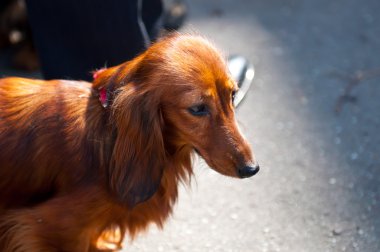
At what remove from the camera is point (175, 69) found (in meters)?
1.88

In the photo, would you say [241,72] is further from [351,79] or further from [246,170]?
[246,170]

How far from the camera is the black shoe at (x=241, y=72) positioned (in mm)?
3039

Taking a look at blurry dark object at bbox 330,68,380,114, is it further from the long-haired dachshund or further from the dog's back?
the dog's back

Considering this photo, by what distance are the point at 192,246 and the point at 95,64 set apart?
0.90m

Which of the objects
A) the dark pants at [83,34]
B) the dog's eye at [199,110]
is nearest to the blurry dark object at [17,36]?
the dark pants at [83,34]

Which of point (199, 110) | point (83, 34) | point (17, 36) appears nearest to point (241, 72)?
point (83, 34)

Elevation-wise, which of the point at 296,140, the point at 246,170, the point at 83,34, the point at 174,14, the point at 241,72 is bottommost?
the point at 296,140

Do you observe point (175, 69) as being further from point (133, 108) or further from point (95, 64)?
point (95, 64)

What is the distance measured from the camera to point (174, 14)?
3.47m

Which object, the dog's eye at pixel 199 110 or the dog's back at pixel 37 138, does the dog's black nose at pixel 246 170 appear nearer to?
the dog's eye at pixel 199 110

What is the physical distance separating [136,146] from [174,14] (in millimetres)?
1707

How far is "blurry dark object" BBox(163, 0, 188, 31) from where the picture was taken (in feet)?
11.1

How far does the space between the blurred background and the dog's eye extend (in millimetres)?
598

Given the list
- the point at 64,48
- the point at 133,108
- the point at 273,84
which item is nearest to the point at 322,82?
the point at 273,84
